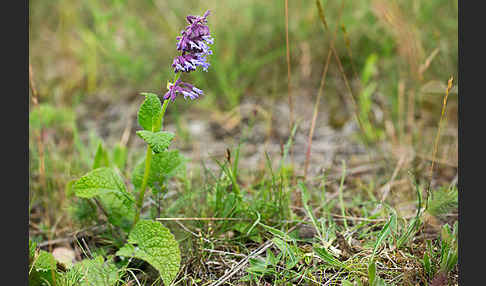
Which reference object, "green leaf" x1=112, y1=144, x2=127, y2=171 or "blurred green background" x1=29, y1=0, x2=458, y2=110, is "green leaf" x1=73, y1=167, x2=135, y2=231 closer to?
"green leaf" x1=112, y1=144, x2=127, y2=171

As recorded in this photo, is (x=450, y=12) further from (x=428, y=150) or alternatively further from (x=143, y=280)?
(x=143, y=280)

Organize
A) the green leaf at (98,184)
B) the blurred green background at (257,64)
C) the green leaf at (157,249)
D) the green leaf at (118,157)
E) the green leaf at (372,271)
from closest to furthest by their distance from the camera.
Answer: the green leaf at (372,271)
the green leaf at (157,249)
the green leaf at (98,184)
the green leaf at (118,157)
the blurred green background at (257,64)

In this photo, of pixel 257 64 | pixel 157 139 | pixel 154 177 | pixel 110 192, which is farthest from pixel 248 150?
pixel 157 139

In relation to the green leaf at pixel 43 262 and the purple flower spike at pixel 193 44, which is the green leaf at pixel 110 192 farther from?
the purple flower spike at pixel 193 44

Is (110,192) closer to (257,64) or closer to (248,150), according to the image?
(248,150)

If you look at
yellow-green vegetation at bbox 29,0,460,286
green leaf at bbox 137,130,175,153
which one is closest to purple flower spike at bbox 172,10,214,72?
yellow-green vegetation at bbox 29,0,460,286

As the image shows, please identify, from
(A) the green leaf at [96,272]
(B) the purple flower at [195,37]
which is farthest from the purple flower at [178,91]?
(A) the green leaf at [96,272]

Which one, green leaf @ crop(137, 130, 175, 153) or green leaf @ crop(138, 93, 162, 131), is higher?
green leaf @ crop(138, 93, 162, 131)
